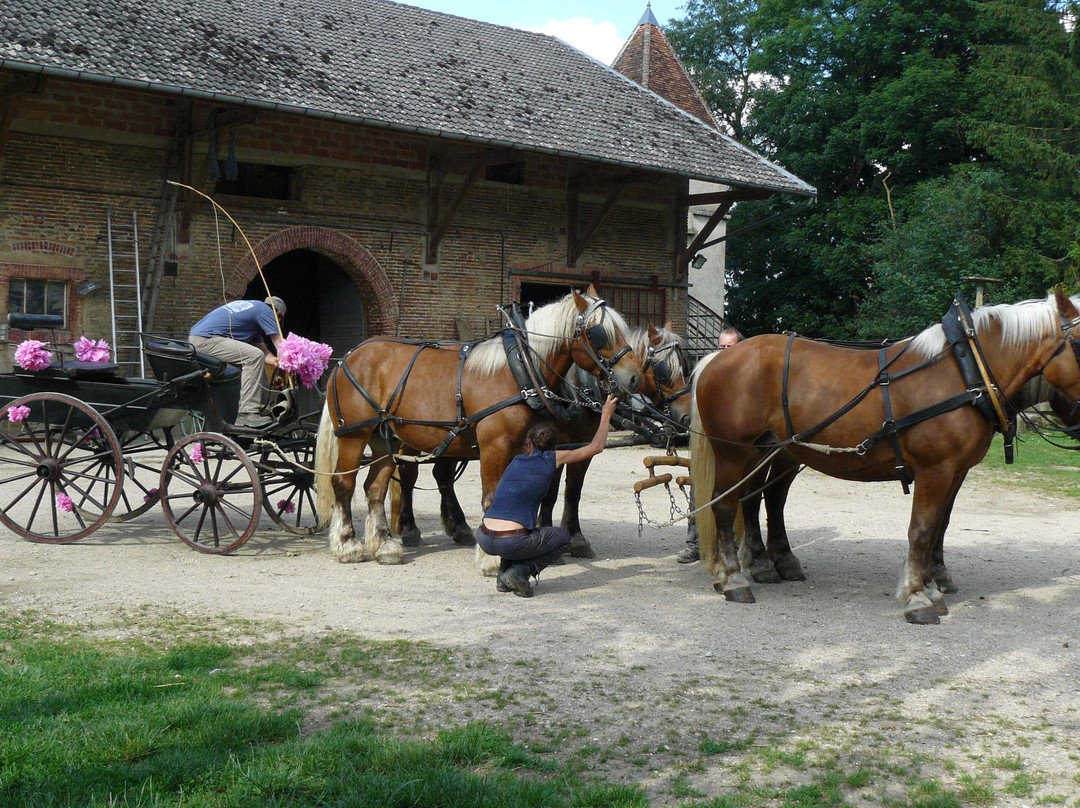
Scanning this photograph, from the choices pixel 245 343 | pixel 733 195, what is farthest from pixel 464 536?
pixel 733 195

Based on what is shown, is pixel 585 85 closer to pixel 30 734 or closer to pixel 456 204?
pixel 456 204

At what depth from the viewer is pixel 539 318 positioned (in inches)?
292

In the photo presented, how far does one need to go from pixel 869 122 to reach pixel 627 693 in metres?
30.6

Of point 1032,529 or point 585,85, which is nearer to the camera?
point 1032,529

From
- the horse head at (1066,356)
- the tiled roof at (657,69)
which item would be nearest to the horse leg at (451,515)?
the horse head at (1066,356)

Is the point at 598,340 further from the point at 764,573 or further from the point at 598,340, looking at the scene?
the point at 764,573

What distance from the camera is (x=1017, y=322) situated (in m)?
6.05

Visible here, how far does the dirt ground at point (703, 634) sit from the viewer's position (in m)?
4.03

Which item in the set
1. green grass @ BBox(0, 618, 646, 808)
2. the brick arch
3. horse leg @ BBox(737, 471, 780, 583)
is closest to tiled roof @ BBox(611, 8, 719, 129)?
the brick arch

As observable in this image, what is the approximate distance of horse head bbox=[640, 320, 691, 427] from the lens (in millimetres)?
8078

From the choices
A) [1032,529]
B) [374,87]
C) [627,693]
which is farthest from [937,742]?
[374,87]

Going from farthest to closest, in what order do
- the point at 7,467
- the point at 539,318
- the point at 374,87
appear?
the point at 374,87, the point at 7,467, the point at 539,318

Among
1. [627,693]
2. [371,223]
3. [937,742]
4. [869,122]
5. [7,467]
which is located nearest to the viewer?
[937,742]

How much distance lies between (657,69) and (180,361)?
74.3 ft
